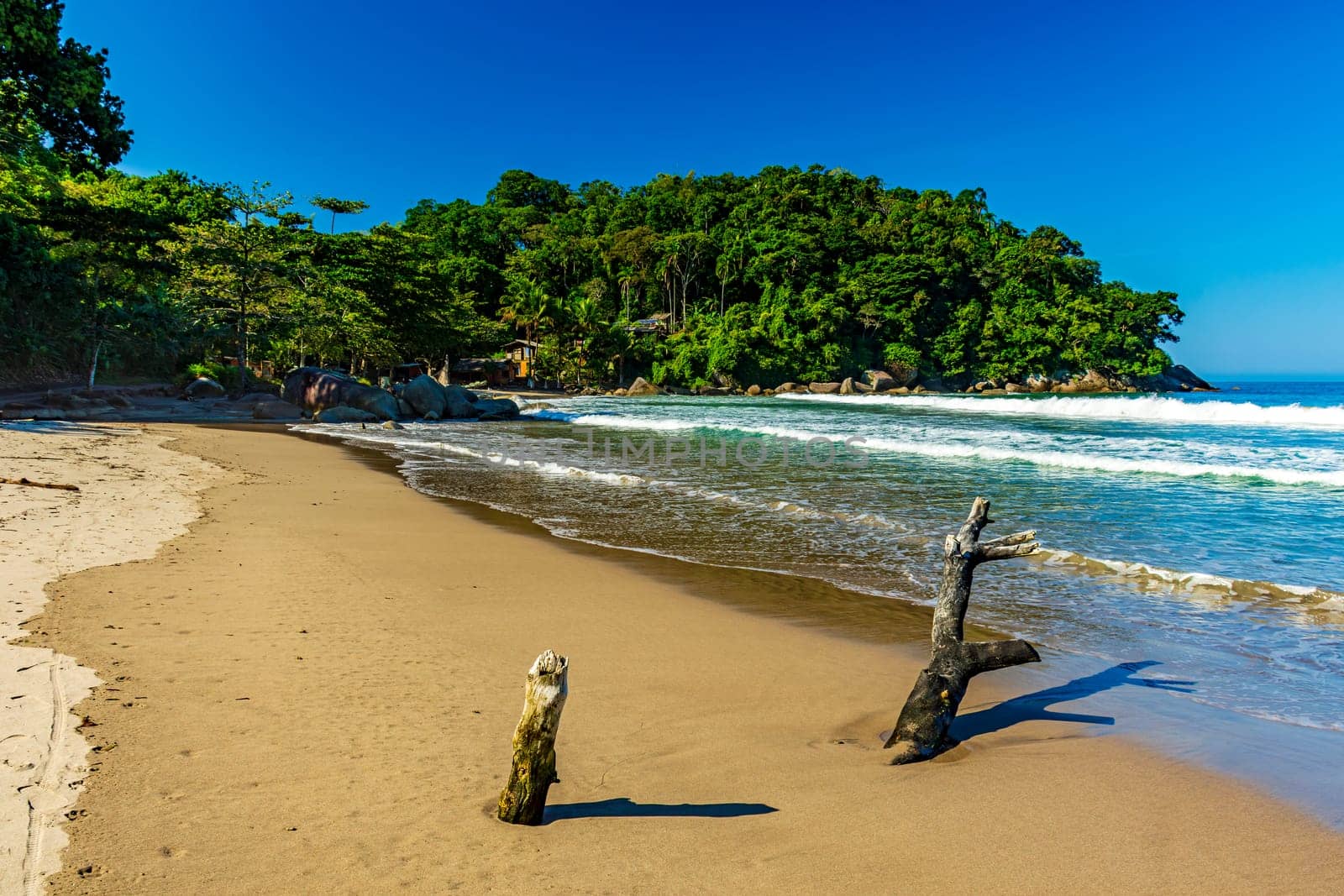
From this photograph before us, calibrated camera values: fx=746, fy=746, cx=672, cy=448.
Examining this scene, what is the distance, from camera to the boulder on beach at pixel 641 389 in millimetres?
60625

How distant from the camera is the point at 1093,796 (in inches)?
126

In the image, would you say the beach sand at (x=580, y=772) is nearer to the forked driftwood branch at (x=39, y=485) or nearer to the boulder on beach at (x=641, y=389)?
the forked driftwood branch at (x=39, y=485)

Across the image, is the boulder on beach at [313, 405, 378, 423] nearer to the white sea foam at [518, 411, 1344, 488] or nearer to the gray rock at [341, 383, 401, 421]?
the gray rock at [341, 383, 401, 421]

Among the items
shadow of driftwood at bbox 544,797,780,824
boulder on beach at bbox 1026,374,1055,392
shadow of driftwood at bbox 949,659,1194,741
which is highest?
boulder on beach at bbox 1026,374,1055,392

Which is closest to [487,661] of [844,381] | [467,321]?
[467,321]

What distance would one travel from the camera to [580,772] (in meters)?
3.24

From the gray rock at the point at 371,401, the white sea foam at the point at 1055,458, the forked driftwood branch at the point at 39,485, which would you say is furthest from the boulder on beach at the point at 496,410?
the forked driftwood branch at the point at 39,485

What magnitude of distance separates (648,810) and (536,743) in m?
0.61

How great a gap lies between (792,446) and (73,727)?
1873 centimetres

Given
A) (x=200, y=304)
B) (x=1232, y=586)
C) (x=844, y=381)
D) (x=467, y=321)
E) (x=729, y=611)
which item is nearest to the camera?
(x=729, y=611)

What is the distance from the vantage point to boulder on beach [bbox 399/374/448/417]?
98.7 feet

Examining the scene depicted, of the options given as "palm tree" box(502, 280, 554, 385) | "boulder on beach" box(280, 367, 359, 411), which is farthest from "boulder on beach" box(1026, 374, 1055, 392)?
"boulder on beach" box(280, 367, 359, 411)

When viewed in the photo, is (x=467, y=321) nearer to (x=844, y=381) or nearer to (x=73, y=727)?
(x=844, y=381)

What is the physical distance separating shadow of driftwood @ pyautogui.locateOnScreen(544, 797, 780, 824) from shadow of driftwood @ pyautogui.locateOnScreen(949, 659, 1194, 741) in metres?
1.41
